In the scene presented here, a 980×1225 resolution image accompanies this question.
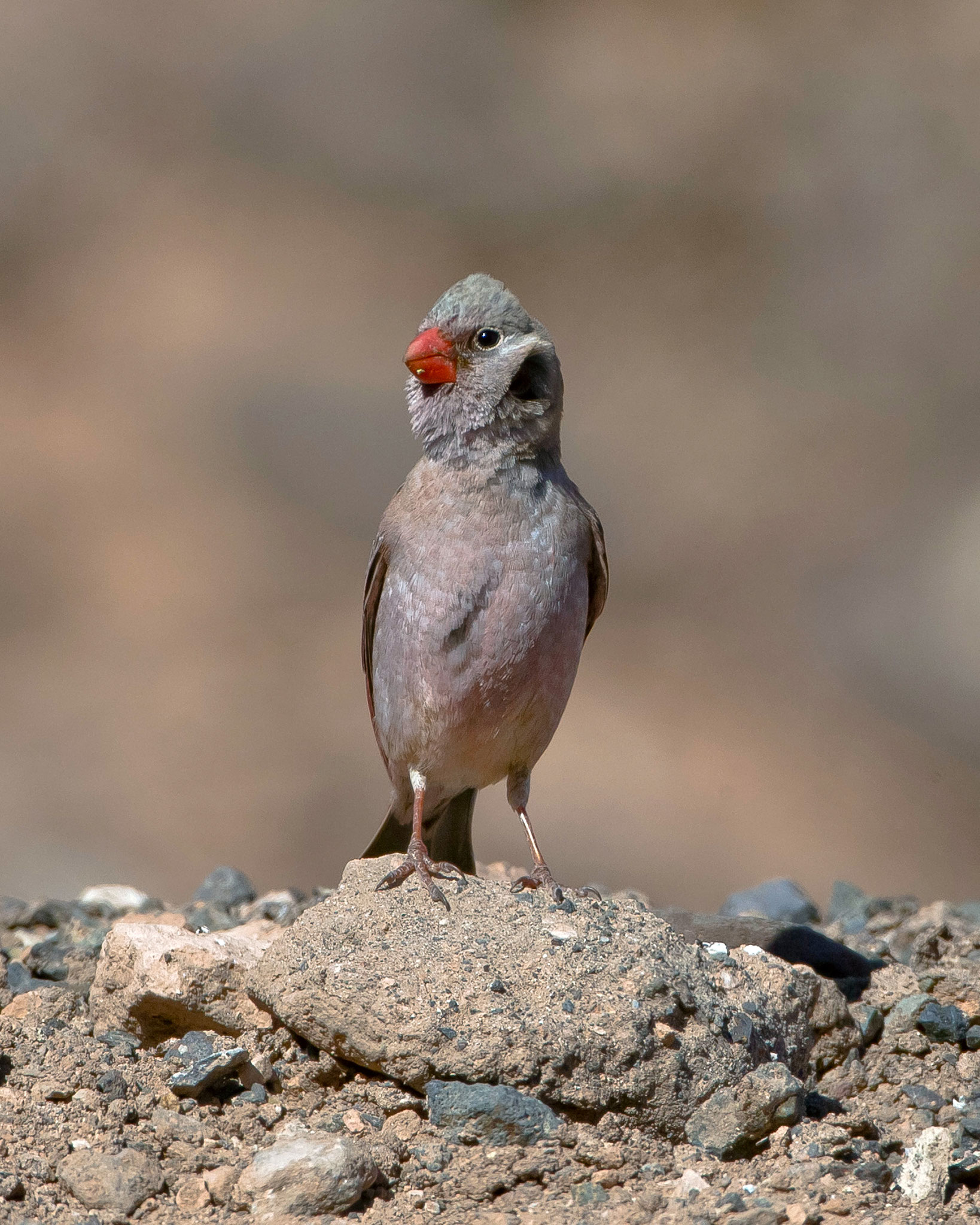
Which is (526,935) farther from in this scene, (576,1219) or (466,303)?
(466,303)

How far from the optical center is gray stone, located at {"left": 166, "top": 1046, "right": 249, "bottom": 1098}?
10.4ft

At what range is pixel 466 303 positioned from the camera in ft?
13.9

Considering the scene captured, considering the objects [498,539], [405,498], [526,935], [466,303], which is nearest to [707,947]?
[526,935]

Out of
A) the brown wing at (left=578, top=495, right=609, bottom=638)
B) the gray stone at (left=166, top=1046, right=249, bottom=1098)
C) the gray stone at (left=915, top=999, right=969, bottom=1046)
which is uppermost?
the brown wing at (left=578, top=495, right=609, bottom=638)

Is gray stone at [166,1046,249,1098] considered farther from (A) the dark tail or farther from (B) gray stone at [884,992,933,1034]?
(B) gray stone at [884,992,933,1034]

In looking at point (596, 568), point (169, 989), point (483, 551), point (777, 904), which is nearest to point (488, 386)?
point (483, 551)

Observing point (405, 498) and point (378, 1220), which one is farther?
A: point (405, 498)

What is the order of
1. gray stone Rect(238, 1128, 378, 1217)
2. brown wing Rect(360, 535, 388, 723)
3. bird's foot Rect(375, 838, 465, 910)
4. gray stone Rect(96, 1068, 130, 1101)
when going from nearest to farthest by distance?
gray stone Rect(238, 1128, 378, 1217) < gray stone Rect(96, 1068, 130, 1101) < bird's foot Rect(375, 838, 465, 910) < brown wing Rect(360, 535, 388, 723)

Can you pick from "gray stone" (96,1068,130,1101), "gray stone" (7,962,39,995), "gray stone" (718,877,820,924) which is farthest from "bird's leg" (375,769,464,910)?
"gray stone" (718,877,820,924)

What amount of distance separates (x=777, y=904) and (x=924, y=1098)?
2314mm

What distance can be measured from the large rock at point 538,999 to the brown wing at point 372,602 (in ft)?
4.55

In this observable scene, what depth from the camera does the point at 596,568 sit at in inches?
187

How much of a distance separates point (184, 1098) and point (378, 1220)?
700mm

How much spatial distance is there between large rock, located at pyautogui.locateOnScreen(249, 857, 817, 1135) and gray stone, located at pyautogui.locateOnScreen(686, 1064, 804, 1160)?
35 millimetres
